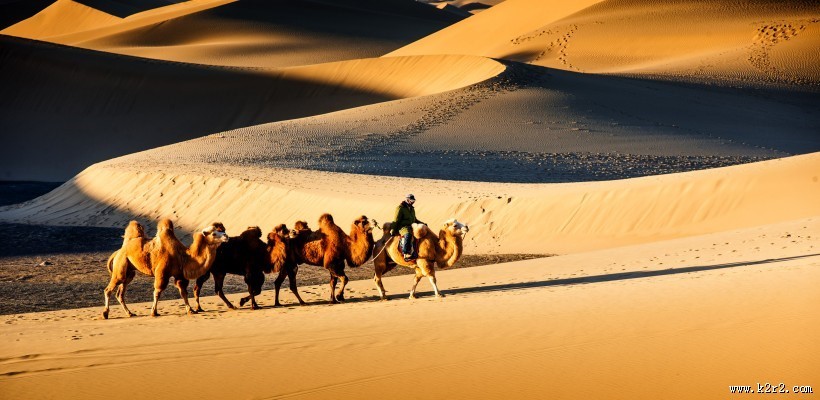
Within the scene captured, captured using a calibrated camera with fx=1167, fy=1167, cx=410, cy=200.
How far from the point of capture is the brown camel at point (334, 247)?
14.2 meters

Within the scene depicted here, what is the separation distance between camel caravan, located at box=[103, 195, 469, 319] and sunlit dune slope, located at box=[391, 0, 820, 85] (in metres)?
42.7

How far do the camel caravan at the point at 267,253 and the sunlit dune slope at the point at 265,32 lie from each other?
71248mm

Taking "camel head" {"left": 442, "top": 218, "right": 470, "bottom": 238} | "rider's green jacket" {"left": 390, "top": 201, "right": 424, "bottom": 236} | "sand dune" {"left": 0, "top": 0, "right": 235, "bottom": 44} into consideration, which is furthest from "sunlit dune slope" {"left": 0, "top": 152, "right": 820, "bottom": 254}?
"sand dune" {"left": 0, "top": 0, "right": 235, "bottom": 44}

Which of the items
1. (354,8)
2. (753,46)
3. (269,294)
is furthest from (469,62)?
(354,8)

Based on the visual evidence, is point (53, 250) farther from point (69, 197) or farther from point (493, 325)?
point (493, 325)

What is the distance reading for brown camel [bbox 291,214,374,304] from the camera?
46.5 feet

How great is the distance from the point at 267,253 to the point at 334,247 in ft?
2.67

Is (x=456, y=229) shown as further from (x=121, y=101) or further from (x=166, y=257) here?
(x=121, y=101)

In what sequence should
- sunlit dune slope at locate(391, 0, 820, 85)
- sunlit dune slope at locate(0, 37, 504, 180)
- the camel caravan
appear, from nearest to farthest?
the camel caravan, sunlit dune slope at locate(0, 37, 504, 180), sunlit dune slope at locate(391, 0, 820, 85)

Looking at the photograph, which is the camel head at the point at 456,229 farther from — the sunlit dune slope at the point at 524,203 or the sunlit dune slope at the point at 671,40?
the sunlit dune slope at the point at 671,40

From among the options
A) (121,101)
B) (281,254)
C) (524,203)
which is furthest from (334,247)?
(121,101)

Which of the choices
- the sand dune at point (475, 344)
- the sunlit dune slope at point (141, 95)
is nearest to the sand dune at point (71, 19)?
the sunlit dune slope at point (141, 95)

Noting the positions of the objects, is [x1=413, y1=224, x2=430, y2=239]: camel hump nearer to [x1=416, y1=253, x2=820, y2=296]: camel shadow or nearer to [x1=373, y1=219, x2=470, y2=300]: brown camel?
[x1=373, y1=219, x2=470, y2=300]: brown camel

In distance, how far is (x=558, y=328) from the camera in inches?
398
